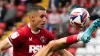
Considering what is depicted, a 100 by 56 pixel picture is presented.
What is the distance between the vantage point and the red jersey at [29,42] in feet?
21.9

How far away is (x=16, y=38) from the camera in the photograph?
6.59 m

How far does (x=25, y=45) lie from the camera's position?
6.72 metres

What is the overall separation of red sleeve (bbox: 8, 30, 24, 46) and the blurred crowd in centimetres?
454

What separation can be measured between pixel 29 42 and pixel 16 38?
25 cm

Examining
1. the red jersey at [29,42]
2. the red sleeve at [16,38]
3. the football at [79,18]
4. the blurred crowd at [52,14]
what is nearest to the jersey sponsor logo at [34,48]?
the red jersey at [29,42]

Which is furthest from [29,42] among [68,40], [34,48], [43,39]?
[68,40]

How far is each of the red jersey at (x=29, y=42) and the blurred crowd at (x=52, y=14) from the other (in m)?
4.33

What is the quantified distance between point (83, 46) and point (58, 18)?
1.39 meters

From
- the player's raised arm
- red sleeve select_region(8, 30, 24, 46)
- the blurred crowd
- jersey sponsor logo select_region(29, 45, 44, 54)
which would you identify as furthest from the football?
the blurred crowd

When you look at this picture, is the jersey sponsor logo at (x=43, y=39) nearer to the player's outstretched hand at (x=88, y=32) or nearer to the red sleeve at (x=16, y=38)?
the red sleeve at (x=16, y=38)

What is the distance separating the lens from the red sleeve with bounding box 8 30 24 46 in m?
6.59

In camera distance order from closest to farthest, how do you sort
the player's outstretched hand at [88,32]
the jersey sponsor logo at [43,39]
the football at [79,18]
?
the player's outstretched hand at [88,32], the football at [79,18], the jersey sponsor logo at [43,39]

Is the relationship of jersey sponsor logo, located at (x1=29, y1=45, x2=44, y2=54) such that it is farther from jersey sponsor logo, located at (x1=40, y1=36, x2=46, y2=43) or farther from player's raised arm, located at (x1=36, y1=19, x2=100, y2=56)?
player's raised arm, located at (x1=36, y1=19, x2=100, y2=56)

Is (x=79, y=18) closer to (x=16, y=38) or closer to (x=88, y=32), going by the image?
(x=88, y=32)
